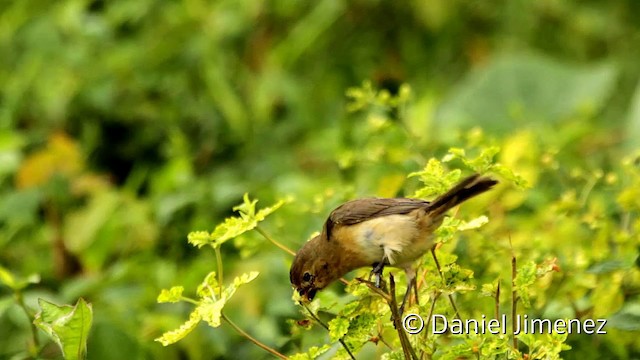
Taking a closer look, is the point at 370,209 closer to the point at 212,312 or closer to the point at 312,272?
the point at 312,272

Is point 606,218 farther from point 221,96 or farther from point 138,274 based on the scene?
point 221,96

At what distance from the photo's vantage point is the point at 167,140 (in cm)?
338

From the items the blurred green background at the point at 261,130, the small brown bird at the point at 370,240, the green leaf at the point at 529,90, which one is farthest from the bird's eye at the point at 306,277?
the green leaf at the point at 529,90

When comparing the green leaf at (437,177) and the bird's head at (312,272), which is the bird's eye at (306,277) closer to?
the bird's head at (312,272)

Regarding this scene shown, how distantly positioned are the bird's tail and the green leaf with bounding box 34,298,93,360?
0.48 metres

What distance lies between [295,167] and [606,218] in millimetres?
1482

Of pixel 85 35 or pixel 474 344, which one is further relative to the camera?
pixel 85 35

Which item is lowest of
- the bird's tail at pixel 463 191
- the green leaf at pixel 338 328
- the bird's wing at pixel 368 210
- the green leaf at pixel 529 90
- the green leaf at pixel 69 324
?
the green leaf at pixel 529 90

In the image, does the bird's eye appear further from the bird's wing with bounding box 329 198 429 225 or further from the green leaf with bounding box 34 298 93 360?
the green leaf with bounding box 34 298 93 360

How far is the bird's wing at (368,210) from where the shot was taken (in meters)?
1.47

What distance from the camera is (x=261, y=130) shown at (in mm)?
3420

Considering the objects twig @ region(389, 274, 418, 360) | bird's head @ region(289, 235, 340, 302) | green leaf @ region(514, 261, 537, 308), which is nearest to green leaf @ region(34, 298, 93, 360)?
bird's head @ region(289, 235, 340, 302)

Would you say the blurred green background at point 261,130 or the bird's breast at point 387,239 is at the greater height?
the bird's breast at point 387,239

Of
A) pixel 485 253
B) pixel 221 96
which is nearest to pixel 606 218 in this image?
pixel 485 253
